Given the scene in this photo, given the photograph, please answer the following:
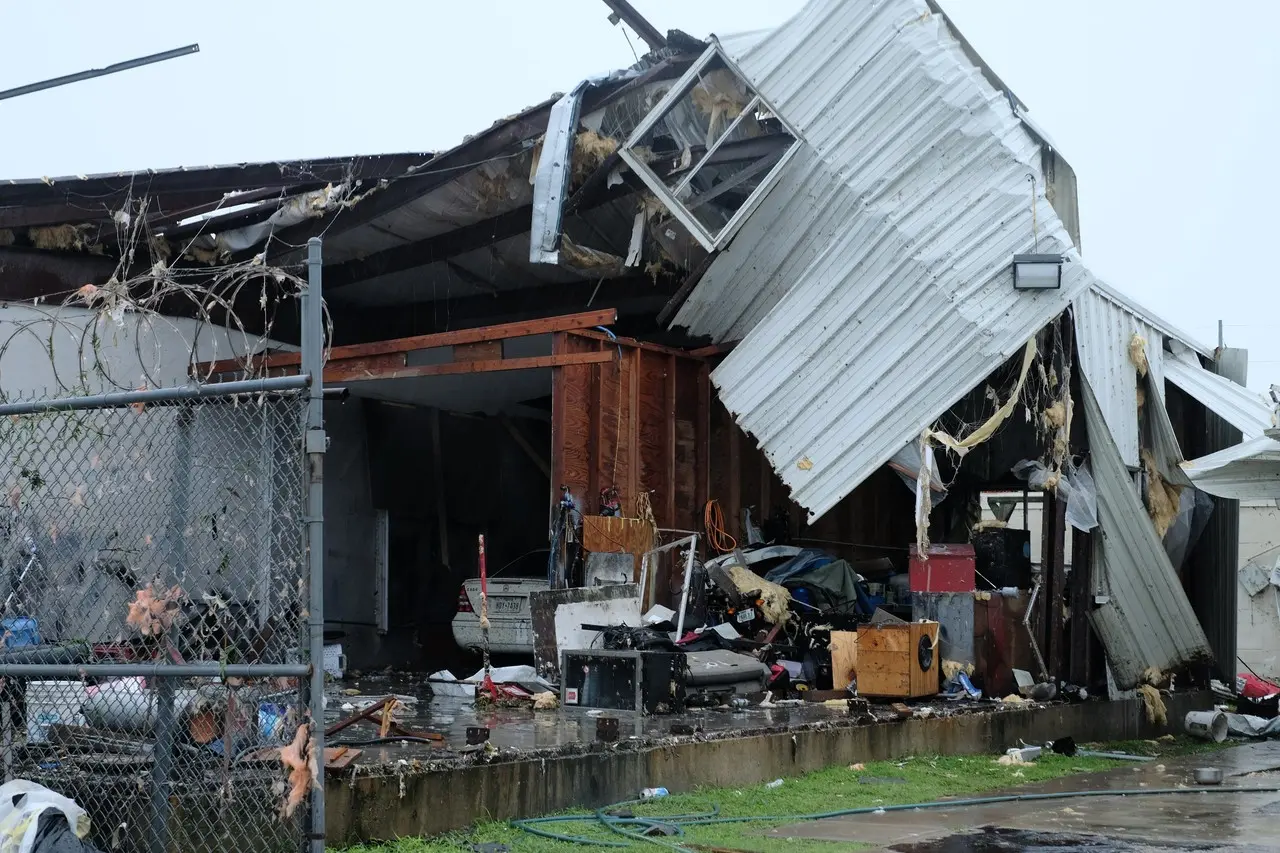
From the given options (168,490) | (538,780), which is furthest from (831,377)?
(168,490)

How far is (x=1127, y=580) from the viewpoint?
14.3m

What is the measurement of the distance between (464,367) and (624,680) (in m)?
4.79

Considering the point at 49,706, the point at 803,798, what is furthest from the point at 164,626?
the point at 803,798

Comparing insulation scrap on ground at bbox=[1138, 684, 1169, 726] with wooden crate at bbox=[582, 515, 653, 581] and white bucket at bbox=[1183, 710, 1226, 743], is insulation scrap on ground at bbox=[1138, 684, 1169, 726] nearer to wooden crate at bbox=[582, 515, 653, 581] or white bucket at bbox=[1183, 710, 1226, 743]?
white bucket at bbox=[1183, 710, 1226, 743]

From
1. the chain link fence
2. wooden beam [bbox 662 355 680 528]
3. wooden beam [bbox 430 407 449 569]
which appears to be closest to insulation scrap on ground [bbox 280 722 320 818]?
the chain link fence

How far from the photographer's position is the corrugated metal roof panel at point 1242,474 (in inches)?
361

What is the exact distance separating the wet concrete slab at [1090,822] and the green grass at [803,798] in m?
0.29

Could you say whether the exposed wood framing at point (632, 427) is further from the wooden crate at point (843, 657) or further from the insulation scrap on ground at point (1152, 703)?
the insulation scrap on ground at point (1152, 703)

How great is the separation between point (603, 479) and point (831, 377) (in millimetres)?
2655

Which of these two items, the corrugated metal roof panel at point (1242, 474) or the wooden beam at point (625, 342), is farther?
the wooden beam at point (625, 342)

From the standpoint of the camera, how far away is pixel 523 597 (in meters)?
14.7

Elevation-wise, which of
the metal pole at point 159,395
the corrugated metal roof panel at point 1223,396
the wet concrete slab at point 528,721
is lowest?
the wet concrete slab at point 528,721

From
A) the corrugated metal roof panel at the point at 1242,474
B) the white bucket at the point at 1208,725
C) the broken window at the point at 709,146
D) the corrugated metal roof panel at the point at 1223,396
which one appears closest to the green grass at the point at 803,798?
the white bucket at the point at 1208,725

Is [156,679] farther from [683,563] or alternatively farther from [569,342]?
[683,563]
